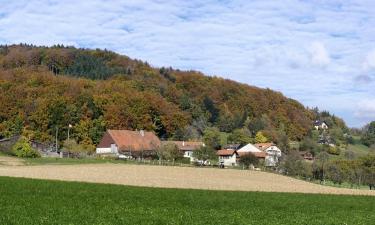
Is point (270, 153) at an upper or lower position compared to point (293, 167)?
upper

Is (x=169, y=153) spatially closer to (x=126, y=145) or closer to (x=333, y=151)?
(x=126, y=145)

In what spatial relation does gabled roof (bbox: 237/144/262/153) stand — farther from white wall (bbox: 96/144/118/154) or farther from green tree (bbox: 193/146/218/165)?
white wall (bbox: 96/144/118/154)

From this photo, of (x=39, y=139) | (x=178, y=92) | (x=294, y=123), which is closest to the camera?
(x=39, y=139)

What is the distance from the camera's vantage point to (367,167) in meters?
115

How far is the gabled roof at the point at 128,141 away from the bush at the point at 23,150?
3401 centimetres

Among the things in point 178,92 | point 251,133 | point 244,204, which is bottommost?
point 244,204

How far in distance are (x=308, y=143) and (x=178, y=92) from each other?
47.1 metres

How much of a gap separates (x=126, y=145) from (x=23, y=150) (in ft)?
127

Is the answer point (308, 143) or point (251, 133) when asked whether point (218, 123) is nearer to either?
point (251, 133)

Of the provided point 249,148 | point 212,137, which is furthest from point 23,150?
point 249,148

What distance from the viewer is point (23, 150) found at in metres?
98.9

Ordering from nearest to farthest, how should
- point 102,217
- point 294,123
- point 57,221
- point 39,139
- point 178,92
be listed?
point 57,221 → point 102,217 → point 39,139 → point 178,92 → point 294,123

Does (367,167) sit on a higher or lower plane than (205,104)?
lower

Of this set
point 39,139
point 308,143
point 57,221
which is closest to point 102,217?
point 57,221
